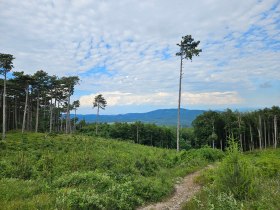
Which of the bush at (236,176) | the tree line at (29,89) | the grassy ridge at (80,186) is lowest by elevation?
the grassy ridge at (80,186)

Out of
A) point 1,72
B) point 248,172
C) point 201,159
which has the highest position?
point 1,72

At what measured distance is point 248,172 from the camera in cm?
990

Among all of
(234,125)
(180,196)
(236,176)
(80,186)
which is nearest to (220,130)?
(234,125)

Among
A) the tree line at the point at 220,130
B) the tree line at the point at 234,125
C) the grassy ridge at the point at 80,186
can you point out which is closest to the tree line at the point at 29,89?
the tree line at the point at 220,130

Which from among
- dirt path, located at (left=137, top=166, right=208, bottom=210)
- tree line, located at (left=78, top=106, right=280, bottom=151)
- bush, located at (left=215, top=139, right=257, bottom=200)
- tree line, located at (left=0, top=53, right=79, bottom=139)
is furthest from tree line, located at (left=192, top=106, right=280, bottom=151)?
bush, located at (left=215, top=139, right=257, bottom=200)

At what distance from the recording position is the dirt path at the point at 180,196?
35.6ft

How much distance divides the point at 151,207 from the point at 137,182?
198cm

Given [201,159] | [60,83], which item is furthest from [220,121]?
[201,159]

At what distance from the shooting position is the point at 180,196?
503 inches

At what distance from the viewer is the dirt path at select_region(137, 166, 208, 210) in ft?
35.6

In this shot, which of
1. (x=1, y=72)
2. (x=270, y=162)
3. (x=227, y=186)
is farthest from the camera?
(x=1, y=72)

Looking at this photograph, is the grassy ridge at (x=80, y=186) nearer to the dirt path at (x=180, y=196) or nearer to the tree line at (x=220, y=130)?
the dirt path at (x=180, y=196)

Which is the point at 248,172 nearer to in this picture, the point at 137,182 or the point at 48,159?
the point at 137,182

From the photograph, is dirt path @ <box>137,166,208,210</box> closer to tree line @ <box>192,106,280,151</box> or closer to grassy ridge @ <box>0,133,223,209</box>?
grassy ridge @ <box>0,133,223,209</box>
